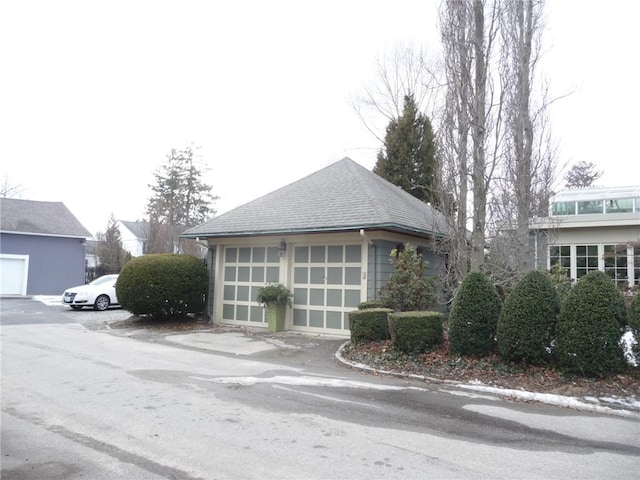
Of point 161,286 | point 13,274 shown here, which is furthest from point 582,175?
point 13,274

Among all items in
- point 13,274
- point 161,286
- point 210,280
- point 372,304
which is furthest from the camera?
point 13,274

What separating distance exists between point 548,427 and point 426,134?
2007cm

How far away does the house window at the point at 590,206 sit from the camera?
19.8 metres

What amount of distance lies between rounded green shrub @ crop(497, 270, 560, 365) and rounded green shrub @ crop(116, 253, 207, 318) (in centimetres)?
928

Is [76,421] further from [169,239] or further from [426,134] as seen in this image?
[169,239]

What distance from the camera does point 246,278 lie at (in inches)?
529

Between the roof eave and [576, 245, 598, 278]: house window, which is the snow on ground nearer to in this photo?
the roof eave

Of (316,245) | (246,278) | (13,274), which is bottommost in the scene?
(13,274)

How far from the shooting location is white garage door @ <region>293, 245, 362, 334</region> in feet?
37.7

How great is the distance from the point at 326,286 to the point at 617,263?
13633 mm

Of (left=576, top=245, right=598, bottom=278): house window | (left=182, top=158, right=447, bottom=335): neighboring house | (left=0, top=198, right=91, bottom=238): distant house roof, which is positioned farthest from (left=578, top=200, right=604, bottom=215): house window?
(left=0, top=198, right=91, bottom=238): distant house roof

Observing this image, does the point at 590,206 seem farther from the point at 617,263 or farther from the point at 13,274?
the point at 13,274

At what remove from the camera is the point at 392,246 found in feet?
38.4

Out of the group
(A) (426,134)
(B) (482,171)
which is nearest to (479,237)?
(B) (482,171)
